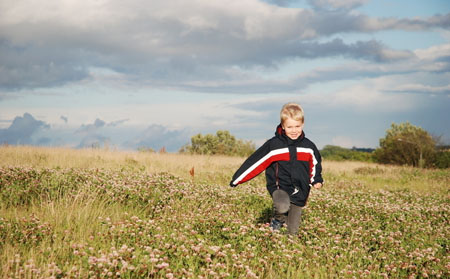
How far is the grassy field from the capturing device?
479 cm

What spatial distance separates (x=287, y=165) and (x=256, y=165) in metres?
0.53

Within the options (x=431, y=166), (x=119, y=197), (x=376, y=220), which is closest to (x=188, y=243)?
(x=119, y=197)

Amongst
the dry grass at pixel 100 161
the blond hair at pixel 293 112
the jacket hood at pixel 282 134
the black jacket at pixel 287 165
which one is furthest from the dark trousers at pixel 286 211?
the dry grass at pixel 100 161

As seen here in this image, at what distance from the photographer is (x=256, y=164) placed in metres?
6.73

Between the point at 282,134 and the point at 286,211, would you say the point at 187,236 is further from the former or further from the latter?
the point at 282,134

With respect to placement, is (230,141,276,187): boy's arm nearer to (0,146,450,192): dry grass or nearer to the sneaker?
the sneaker

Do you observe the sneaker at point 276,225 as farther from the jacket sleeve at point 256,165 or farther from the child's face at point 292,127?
the child's face at point 292,127

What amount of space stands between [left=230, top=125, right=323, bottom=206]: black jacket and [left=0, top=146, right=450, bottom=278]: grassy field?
2.64ft

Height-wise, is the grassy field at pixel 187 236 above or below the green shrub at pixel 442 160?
below

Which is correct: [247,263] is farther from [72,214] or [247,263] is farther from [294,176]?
[72,214]

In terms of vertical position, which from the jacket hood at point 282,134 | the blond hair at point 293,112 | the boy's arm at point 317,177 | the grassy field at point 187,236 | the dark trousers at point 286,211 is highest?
the blond hair at point 293,112

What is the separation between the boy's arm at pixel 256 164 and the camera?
22.0 feet

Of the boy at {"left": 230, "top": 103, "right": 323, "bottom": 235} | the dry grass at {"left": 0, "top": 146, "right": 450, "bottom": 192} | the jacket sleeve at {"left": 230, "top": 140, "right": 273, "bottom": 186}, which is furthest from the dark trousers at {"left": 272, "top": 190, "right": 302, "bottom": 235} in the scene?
the dry grass at {"left": 0, "top": 146, "right": 450, "bottom": 192}

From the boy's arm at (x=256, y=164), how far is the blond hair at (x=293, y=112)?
0.61 metres
